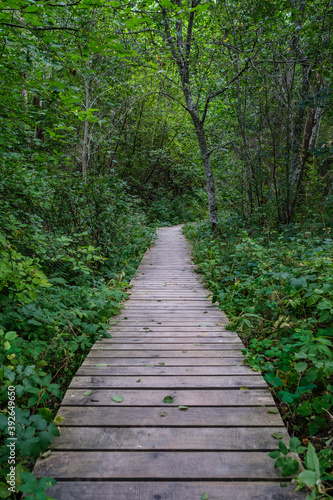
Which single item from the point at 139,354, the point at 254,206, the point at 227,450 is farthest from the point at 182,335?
the point at 254,206

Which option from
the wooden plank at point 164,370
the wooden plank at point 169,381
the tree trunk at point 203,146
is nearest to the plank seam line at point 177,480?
the wooden plank at point 169,381

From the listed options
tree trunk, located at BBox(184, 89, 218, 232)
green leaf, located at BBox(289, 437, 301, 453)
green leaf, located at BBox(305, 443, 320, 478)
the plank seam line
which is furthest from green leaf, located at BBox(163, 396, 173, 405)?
tree trunk, located at BBox(184, 89, 218, 232)

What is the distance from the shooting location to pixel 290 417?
199cm

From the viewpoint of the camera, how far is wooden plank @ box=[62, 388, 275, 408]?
1975mm

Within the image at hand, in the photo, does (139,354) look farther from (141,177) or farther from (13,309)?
(141,177)

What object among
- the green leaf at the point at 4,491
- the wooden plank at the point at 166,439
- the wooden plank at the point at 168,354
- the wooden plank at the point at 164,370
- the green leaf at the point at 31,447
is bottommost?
the wooden plank at the point at 168,354

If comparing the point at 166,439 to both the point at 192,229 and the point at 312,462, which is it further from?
the point at 192,229

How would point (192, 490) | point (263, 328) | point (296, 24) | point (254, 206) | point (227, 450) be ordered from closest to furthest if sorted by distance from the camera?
point (192, 490), point (227, 450), point (263, 328), point (296, 24), point (254, 206)

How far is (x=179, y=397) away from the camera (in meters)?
2.04

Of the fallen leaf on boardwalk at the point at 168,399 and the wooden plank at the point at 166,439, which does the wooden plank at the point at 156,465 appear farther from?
the fallen leaf on boardwalk at the point at 168,399

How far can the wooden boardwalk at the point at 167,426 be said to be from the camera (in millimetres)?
1403

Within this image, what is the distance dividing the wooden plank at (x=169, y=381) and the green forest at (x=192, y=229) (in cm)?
18

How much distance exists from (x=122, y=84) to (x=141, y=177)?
345 inches

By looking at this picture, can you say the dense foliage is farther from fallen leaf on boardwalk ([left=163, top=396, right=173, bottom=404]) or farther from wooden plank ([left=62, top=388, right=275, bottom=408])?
fallen leaf on boardwalk ([left=163, top=396, right=173, bottom=404])
